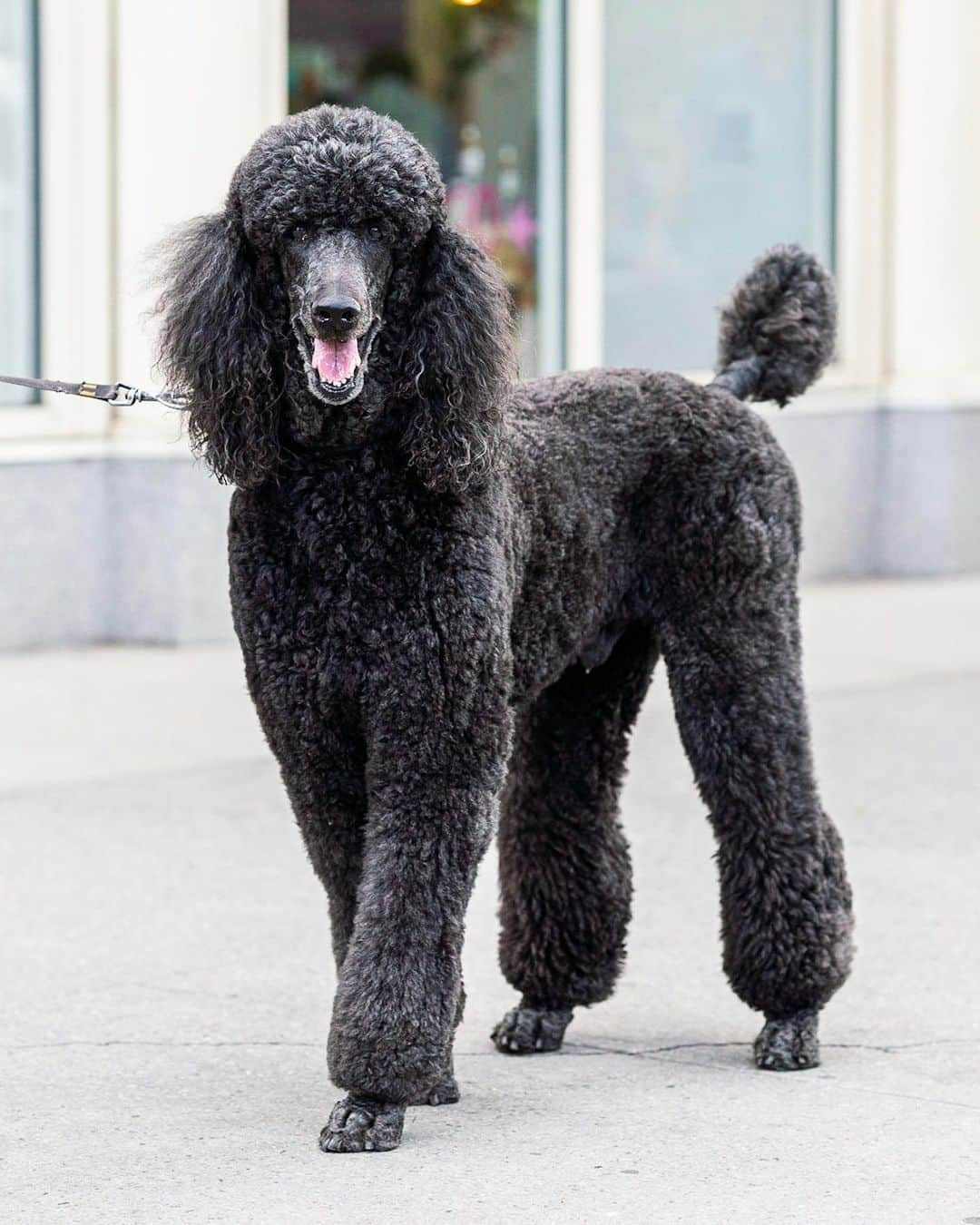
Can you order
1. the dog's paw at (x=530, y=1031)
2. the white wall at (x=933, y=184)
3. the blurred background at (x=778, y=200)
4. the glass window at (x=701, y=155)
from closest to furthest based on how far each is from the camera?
1. the dog's paw at (x=530, y=1031)
2. the blurred background at (x=778, y=200)
3. the glass window at (x=701, y=155)
4. the white wall at (x=933, y=184)

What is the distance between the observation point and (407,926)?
4035mm

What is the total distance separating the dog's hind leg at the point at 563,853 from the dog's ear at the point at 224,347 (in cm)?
106

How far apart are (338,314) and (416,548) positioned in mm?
469

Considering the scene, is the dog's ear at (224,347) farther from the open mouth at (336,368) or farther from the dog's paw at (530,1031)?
the dog's paw at (530,1031)

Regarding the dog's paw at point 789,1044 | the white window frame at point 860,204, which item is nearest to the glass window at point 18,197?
the white window frame at point 860,204

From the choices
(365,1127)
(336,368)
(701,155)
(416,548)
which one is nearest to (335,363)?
(336,368)

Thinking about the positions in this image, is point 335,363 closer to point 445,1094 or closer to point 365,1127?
point 365,1127

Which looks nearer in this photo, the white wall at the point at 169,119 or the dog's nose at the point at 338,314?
the dog's nose at the point at 338,314

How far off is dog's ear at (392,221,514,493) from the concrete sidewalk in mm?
1173

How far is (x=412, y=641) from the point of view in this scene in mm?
4051

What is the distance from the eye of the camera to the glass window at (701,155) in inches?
449

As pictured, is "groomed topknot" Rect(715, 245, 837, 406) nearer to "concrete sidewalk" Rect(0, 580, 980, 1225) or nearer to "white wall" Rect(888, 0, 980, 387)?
"concrete sidewalk" Rect(0, 580, 980, 1225)

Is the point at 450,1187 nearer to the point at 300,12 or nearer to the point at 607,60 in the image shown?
the point at 607,60

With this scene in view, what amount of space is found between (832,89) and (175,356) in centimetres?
864
